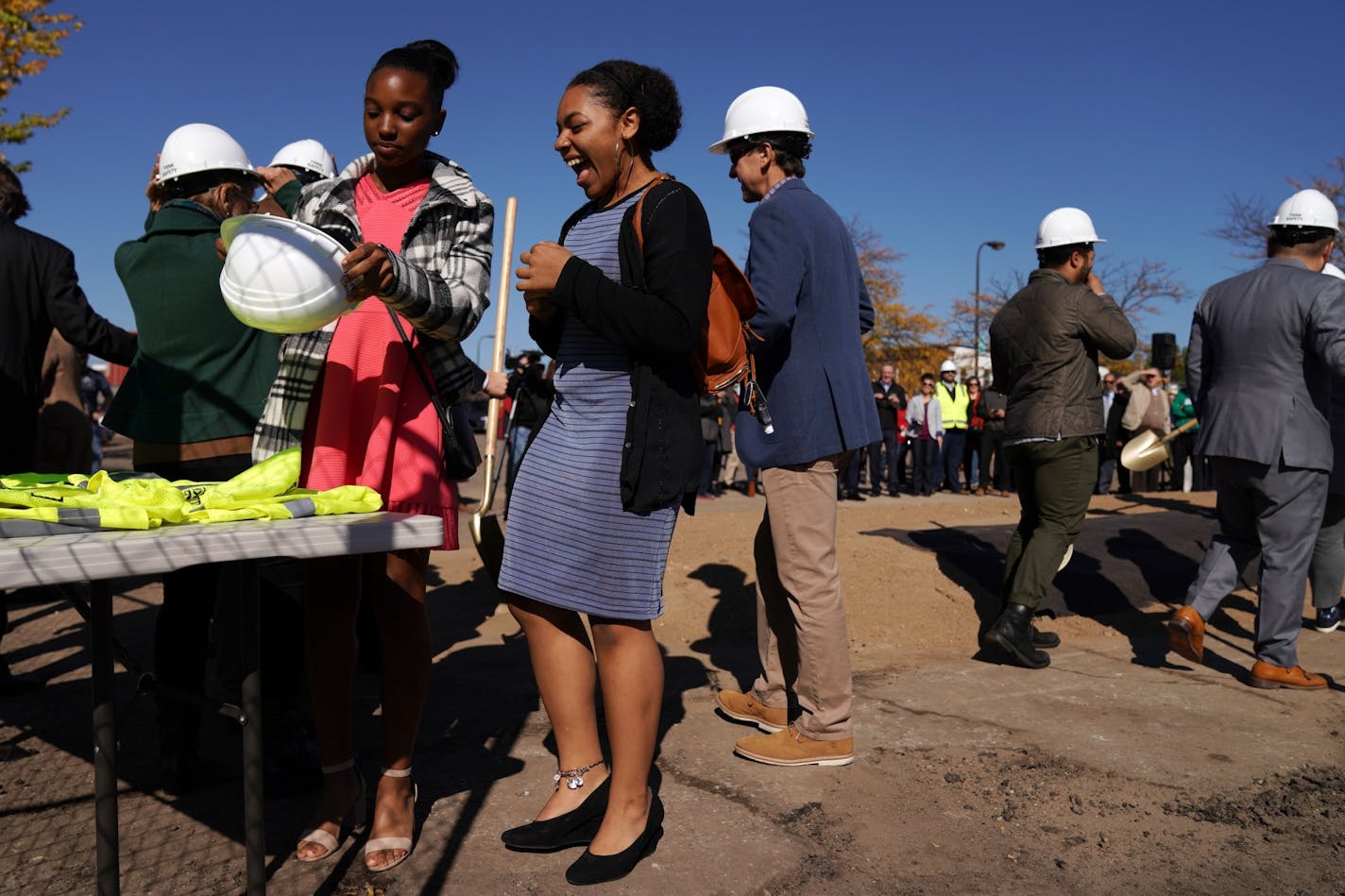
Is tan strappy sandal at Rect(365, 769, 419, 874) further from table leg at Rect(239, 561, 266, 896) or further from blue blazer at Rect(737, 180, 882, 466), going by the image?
blue blazer at Rect(737, 180, 882, 466)

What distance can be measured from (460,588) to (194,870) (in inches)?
167

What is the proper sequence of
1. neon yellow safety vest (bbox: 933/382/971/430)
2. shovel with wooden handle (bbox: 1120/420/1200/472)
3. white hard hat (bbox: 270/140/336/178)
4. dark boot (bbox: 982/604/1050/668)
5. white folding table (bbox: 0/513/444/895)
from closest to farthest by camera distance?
white folding table (bbox: 0/513/444/895) → white hard hat (bbox: 270/140/336/178) → dark boot (bbox: 982/604/1050/668) → shovel with wooden handle (bbox: 1120/420/1200/472) → neon yellow safety vest (bbox: 933/382/971/430)

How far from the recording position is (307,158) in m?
4.52

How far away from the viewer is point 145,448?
125 inches

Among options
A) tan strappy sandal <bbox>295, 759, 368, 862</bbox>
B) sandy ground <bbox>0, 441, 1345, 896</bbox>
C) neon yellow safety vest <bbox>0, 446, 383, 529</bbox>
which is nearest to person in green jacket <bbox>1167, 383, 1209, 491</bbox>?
sandy ground <bbox>0, 441, 1345, 896</bbox>

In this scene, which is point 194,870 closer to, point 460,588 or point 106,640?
point 106,640

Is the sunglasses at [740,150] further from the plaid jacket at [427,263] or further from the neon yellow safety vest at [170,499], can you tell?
the neon yellow safety vest at [170,499]

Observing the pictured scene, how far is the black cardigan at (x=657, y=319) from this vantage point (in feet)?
8.04

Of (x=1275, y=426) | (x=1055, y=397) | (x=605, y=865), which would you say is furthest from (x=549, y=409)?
(x=1275, y=426)

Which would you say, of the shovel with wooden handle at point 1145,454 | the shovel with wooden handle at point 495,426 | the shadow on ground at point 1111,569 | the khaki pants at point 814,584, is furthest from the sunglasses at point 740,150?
the shovel with wooden handle at point 1145,454

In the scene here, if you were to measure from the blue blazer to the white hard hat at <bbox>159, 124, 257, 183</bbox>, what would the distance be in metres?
1.65

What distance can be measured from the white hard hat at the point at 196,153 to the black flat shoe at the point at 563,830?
7.04 feet

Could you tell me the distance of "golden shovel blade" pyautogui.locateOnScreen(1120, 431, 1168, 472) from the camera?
9.12 m

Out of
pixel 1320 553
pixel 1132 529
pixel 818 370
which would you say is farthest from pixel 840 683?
pixel 1132 529
